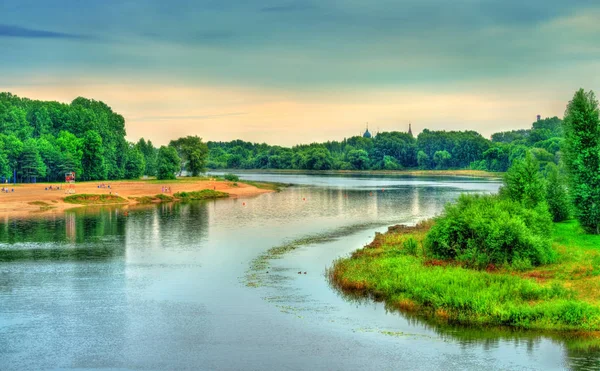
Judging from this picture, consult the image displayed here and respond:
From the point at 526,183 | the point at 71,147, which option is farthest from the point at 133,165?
the point at 526,183

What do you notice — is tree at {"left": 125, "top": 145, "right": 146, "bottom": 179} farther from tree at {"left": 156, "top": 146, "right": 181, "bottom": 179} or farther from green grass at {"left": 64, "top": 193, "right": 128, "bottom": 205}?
green grass at {"left": 64, "top": 193, "right": 128, "bottom": 205}

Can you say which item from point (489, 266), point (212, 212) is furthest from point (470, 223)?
point (212, 212)

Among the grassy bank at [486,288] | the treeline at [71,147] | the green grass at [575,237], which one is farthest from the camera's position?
the treeline at [71,147]

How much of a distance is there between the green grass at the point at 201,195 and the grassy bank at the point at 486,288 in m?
75.6

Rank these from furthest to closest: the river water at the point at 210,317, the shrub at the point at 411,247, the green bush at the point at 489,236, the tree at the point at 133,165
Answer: the tree at the point at 133,165 < the shrub at the point at 411,247 < the green bush at the point at 489,236 < the river water at the point at 210,317

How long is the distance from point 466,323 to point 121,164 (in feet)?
493

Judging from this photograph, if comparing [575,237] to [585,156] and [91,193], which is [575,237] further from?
[91,193]

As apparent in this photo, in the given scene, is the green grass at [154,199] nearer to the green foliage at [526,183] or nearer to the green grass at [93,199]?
the green grass at [93,199]

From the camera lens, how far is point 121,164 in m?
167

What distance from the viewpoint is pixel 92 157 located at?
5837 inches

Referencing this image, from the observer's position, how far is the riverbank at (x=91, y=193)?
89062mm

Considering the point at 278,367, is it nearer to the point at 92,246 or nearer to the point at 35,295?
the point at 35,295

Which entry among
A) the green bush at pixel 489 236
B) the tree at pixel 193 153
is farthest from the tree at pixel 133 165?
the green bush at pixel 489 236

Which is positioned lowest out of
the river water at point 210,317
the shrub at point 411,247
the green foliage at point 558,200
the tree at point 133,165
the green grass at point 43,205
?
the river water at point 210,317
